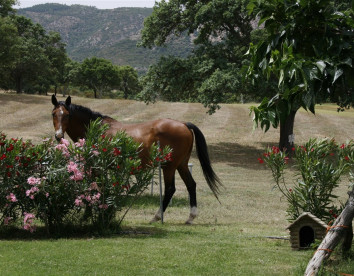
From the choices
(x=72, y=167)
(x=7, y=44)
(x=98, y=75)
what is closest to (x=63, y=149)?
(x=72, y=167)

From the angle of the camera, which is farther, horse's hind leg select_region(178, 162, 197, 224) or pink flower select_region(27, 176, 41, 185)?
horse's hind leg select_region(178, 162, 197, 224)

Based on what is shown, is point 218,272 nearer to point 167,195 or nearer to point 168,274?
point 168,274

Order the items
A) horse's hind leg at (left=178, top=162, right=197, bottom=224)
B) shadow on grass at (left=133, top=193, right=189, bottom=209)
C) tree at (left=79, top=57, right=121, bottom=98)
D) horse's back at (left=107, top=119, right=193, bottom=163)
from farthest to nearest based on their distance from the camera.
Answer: tree at (left=79, top=57, right=121, bottom=98)
shadow on grass at (left=133, top=193, right=189, bottom=209)
horse's back at (left=107, top=119, right=193, bottom=163)
horse's hind leg at (left=178, top=162, right=197, bottom=224)

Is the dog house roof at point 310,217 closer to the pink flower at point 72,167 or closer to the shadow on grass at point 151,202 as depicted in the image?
the pink flower at point 72,167

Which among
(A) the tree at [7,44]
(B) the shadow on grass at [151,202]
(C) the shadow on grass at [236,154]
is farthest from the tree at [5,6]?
(B) the shadow on grass at [151,202]

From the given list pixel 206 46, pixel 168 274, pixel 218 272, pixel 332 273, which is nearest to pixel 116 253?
pixel 168 274

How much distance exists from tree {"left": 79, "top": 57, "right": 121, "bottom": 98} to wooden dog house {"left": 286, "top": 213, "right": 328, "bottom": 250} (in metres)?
71.4

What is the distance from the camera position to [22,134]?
2753cm

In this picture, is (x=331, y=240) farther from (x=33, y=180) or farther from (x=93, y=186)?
(x=33, y=180)

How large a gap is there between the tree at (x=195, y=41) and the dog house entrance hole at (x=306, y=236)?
54.8ft

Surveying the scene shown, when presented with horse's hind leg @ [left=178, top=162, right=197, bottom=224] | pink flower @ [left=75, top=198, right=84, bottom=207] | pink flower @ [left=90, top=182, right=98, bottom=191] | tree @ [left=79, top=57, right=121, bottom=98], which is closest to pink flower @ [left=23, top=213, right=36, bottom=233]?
pink flower @ [left=75, top=198, right=84, bottom=207]

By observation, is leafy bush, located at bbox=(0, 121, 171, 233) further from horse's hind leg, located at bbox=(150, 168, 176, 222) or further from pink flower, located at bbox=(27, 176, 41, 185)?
horse's hind leg, located at bbox=(150, 168, 176, 222)

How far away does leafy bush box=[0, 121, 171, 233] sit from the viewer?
741 centimetres

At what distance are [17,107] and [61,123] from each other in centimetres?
3309
